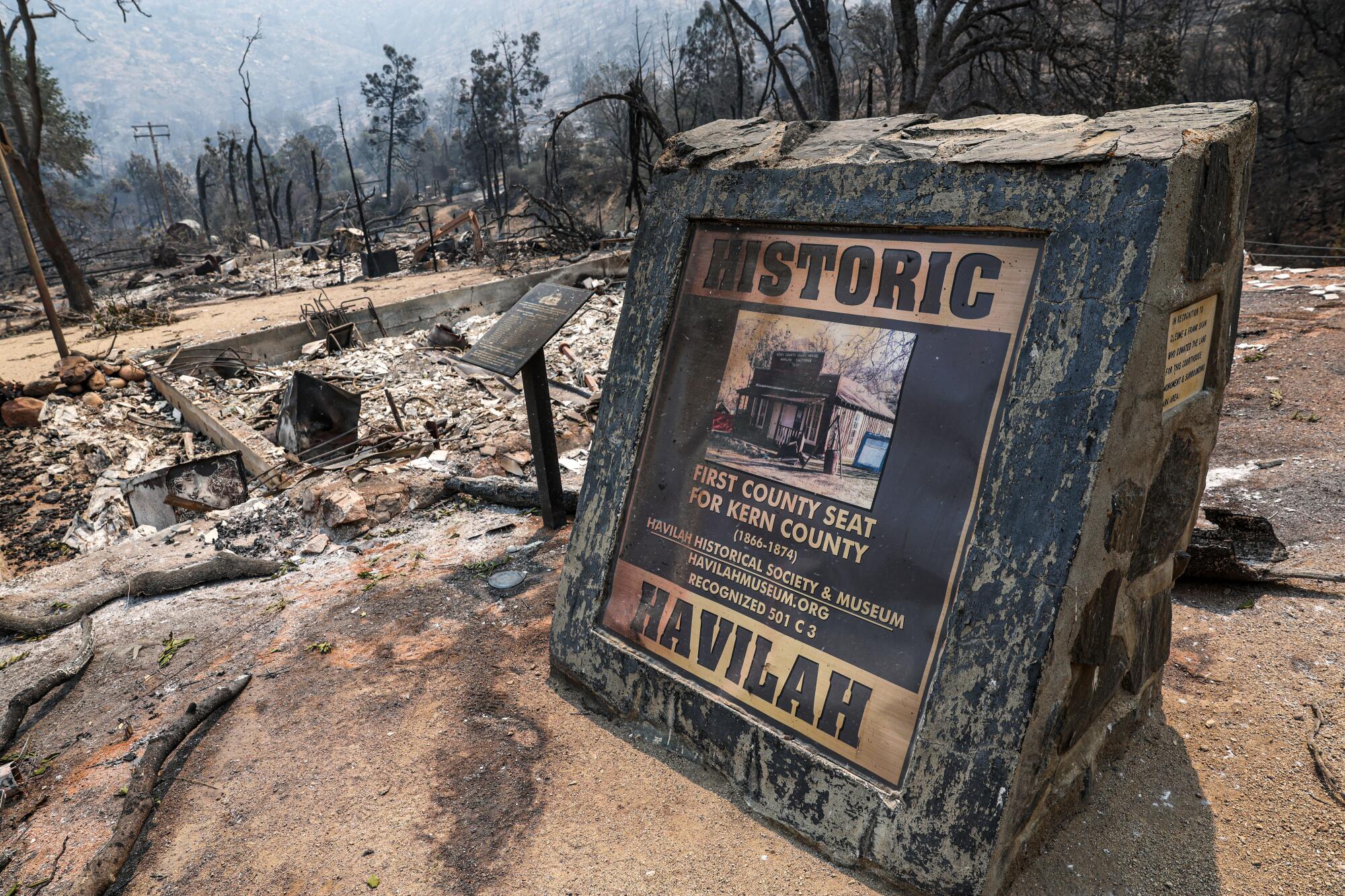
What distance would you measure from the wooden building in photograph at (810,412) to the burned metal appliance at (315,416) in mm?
6098

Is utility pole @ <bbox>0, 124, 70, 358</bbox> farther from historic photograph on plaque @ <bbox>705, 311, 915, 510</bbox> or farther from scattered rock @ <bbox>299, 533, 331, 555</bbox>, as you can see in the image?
historic photograph on plaque @ <bbox>705, 311, 915, 510</bbox>

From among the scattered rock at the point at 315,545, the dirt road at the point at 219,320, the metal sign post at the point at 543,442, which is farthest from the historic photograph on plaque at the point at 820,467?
the dirt road at the point at 219,320

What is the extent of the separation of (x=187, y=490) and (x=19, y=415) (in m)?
4.73

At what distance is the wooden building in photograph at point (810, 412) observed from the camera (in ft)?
7.88

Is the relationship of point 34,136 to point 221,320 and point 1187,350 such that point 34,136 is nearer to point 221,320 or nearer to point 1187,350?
point 221,320

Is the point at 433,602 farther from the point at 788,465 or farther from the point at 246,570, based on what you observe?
the point at 788,465

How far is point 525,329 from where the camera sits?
4453 mm

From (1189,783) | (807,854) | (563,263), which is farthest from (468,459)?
(563,263)

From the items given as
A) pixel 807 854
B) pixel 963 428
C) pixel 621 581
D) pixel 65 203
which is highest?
pixel 65 203

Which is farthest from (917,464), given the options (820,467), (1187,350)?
(1187,350)

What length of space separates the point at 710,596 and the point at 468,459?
4.25 meters

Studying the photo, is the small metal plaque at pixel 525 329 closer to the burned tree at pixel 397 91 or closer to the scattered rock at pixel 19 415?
the scattered rock at pixel 19 415

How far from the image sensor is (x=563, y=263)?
56.1ft

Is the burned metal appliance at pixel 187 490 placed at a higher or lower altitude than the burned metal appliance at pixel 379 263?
lower
